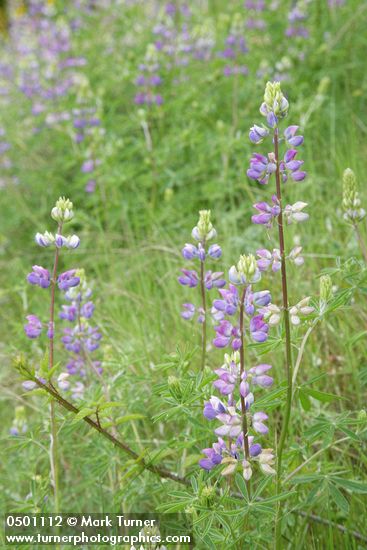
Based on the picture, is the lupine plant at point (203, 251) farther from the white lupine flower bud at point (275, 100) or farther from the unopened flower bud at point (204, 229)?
the white lupine flower bud at point (275, 100)

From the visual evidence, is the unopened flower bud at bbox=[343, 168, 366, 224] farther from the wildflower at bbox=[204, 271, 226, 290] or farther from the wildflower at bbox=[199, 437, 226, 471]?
the wildflower at bbox=[199, 437, 226, 471]

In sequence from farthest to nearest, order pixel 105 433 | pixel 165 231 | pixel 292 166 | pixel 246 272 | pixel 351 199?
1. pixel 165 231
2. pixel 351 199
3. pixel 105 433
4. pixel 292 166
5. pixel 246 272


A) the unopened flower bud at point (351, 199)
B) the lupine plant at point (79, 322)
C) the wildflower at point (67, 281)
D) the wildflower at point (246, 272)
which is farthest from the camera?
the lupine plant at point (79, 322)

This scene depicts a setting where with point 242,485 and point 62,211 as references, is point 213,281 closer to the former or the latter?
point 62,211

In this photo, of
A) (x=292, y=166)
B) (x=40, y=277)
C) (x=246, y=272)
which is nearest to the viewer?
(x=246, y=272)

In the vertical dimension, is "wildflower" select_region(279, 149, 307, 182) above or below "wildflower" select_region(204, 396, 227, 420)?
above

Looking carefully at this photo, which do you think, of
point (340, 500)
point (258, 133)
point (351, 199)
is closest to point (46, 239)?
point (258, 133)

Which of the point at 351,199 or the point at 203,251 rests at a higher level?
the point at 351,199

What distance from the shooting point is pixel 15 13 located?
30.5ft

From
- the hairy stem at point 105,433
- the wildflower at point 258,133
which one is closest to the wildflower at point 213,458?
the hairy stem at point 105,433

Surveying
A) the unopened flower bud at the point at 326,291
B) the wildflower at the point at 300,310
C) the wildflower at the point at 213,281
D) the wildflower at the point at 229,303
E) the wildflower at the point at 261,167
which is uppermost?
the wildflower at the point at 261,167

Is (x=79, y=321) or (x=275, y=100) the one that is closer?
(x=275, y=100)

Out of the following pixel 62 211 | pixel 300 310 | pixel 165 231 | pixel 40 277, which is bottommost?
pixel 300 310

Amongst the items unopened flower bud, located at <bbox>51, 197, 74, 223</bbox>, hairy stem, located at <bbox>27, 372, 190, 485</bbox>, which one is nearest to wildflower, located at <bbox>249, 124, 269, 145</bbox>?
unopened flower bud, located at <bbox>51, 197, 74, 223</bbox>
